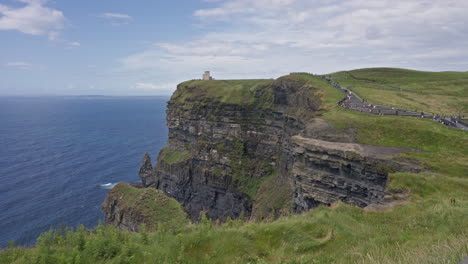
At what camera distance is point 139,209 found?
3703 centimetres

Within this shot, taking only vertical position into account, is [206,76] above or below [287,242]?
above

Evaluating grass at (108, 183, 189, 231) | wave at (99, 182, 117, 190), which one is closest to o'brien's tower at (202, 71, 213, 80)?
wave at (99, 182, 117, 190)

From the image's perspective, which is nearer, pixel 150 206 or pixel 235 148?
pixel 150 206

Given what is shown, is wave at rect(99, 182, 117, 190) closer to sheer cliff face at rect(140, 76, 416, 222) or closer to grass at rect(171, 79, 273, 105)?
sheer cliff face at rect(140, 76, 416, 222)

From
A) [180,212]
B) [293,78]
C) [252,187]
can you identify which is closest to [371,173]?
[180,212]

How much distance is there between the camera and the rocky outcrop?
35.7m

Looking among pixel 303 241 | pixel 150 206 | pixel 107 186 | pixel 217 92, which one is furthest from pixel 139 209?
pixel 217 92

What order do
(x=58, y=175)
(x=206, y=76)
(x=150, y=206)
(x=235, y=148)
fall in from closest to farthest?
(x=150, y=206) → (x=235, y=148) → (x=58, y=175) → (x=206, y=76)

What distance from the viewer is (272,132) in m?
63.3

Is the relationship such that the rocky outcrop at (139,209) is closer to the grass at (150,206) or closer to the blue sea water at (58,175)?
the grass at (150,206)

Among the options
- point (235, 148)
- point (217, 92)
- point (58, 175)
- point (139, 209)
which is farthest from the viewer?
point (58, 175)

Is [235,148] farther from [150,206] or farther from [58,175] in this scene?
[58,175]

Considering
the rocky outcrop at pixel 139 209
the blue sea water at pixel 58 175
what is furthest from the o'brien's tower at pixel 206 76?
the rocky outcrop at pixel 139 209

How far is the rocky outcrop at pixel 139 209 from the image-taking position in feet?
117
